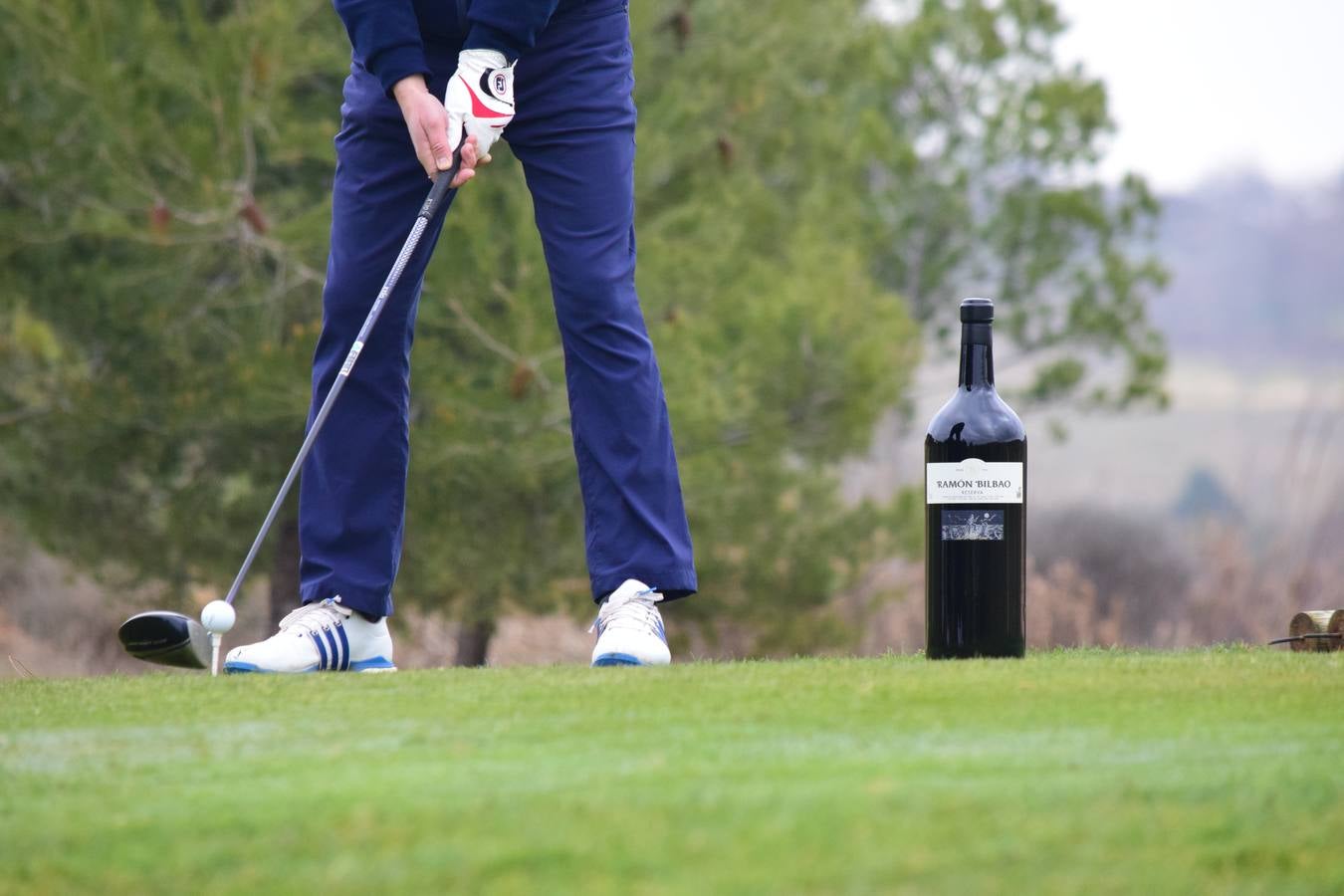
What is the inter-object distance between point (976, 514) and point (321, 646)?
1.01m

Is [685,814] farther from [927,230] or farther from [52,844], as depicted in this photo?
[927,230]

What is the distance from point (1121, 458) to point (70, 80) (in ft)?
75.1

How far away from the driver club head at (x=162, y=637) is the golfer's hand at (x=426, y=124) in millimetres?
762

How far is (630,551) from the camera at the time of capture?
112 inches

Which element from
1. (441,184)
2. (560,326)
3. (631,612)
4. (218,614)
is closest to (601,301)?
(560,326)

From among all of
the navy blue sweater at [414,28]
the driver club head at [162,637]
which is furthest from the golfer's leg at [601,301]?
the driver club head at [162,637]

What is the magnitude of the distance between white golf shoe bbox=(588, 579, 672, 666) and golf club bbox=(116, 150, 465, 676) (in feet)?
1.66

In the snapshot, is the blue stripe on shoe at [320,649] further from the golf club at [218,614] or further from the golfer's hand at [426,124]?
the golfer's hand at [426,124]

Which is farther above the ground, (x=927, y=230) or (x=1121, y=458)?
(x=927, y=230)

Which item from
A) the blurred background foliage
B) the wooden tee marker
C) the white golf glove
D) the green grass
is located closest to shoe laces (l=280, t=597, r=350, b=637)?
the green grass

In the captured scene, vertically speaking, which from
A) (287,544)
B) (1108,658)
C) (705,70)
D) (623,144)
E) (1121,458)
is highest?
(705,70)

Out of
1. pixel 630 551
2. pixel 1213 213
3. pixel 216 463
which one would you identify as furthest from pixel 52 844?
pixel 1213 213

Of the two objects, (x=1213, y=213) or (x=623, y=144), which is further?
(x=1213, y=213)

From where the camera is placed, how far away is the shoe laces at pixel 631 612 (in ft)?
8.89
